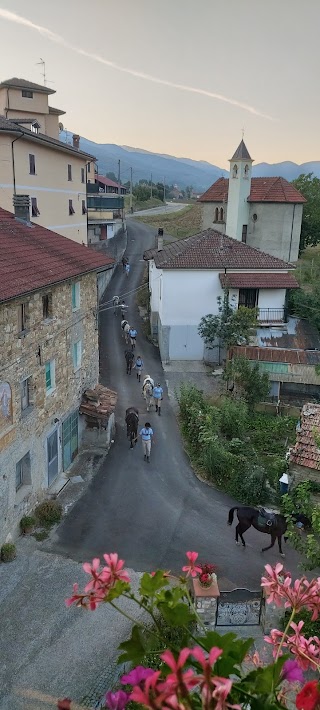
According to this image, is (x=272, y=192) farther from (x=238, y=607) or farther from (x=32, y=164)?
(x=238, y=607)

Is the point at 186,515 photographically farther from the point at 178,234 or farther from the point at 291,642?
the point at 178,234

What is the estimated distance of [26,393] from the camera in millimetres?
15047

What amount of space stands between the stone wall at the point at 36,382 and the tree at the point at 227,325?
394 inches

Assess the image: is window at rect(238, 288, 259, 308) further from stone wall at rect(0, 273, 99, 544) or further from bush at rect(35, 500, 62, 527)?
bush at rect(35, 500, 62, 527)

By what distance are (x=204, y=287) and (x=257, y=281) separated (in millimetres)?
3162

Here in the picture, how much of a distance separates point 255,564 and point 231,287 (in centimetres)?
1803

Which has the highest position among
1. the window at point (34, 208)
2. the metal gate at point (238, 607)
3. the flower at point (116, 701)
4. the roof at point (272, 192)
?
the roof at point (272, 192)

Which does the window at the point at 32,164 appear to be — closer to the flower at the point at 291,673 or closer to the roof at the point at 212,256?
the roof at the point at 212,256

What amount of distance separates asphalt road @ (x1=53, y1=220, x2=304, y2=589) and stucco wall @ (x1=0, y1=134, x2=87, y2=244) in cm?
1645

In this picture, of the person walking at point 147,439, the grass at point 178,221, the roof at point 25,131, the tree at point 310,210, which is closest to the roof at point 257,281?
the person walking at point 147,439

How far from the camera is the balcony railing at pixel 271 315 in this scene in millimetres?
31125

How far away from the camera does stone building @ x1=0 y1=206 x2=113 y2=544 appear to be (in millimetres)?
13578

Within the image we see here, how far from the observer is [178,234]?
6875cm

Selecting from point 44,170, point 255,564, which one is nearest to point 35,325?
point 255,564
